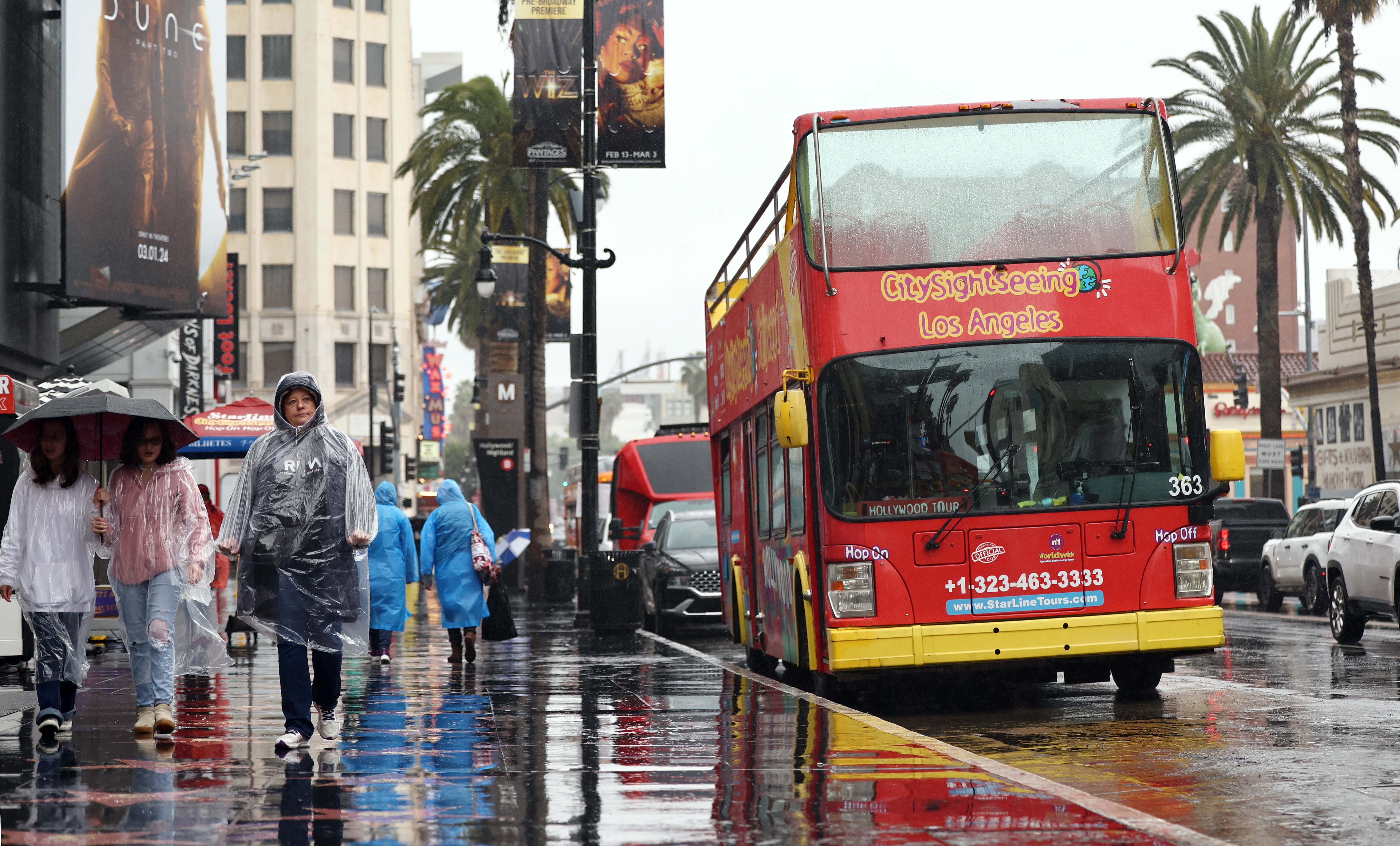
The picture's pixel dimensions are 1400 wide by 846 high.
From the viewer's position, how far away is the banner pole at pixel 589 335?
80.5 ft

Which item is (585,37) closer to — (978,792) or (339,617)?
(339,617)

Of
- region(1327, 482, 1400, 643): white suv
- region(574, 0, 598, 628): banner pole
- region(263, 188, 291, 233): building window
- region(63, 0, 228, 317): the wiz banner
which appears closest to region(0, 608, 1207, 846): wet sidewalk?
region(1327, 482, 1400, 643): white suv

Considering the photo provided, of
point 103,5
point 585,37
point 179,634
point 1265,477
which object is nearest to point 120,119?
point 103,5

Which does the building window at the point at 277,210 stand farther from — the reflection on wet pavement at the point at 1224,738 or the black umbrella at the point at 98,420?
the black umbrella at the point at 98,420

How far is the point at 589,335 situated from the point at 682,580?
3.90 metres

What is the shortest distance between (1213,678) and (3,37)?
16.8 metres

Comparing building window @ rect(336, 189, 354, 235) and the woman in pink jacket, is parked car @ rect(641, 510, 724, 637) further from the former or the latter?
building window @ rect(336, 189, 354, 235)

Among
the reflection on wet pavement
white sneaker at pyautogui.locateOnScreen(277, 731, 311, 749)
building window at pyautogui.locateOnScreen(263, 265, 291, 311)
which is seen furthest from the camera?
building window at pyautogui.locateOnScreen(263, 265, 291, 311)

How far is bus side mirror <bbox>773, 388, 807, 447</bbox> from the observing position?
37.2 feet

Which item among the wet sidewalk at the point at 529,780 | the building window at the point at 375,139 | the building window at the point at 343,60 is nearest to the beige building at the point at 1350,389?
the wet sidewalk at the point at 529,780

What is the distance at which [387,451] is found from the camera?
5234 centimetres

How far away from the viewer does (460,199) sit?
3825cm

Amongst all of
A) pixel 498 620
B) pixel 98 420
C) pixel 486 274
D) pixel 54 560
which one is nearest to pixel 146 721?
pixel 54 560

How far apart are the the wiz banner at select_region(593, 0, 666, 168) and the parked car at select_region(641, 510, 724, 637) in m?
5.43
